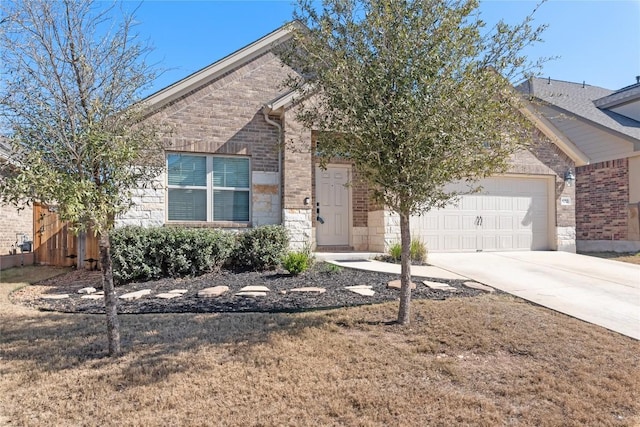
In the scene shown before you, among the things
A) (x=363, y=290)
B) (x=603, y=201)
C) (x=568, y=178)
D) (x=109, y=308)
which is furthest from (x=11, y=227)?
(x=603, y=201)

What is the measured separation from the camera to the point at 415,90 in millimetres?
4355

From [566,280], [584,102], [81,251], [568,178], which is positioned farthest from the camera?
[584,102]

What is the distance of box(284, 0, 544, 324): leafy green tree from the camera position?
4301 millimetres

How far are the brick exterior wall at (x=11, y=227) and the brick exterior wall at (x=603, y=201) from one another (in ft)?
58.5

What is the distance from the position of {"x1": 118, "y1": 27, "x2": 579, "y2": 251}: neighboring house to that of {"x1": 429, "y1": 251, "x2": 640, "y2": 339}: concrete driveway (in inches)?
53.4

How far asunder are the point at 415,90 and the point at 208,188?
6.62m

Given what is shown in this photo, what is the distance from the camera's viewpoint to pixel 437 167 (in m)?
4.47

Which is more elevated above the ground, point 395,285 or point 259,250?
point 259,250

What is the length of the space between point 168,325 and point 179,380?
A: 166 centimetres

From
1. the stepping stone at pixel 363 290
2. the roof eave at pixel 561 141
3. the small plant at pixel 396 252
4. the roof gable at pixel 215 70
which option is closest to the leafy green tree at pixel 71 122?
the stepping stone at pixel 363 290

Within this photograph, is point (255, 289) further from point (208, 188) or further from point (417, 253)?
→ point (417, 253)

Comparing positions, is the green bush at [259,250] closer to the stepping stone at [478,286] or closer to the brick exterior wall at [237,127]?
the brick exterior wall at [237,127]

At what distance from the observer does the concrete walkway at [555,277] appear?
5.76 m

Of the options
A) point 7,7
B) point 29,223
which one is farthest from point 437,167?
point 29,223
